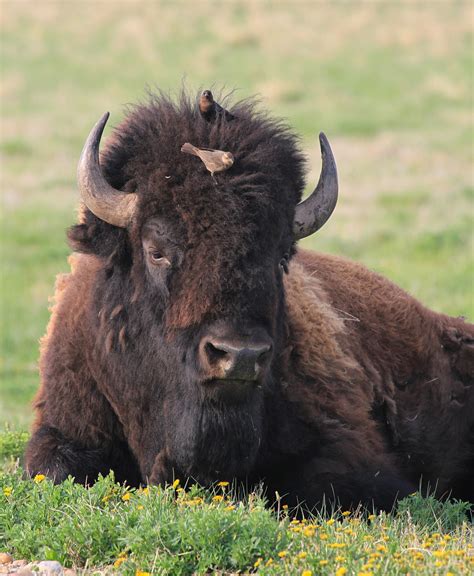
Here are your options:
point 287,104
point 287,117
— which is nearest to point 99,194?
point 287,117

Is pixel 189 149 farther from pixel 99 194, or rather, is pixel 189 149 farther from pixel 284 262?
pixel 284 262

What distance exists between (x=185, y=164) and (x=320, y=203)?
920 mm

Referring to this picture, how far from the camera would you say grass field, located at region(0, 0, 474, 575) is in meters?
12.8

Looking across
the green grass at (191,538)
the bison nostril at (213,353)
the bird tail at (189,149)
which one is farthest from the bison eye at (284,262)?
the green grass at (191,538)

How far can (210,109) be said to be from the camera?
20.5 ft

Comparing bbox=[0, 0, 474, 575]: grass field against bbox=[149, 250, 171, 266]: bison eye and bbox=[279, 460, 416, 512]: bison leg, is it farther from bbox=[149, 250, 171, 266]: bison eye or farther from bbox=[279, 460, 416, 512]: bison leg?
bbox=[149, 250, 171, 266]: bison eye

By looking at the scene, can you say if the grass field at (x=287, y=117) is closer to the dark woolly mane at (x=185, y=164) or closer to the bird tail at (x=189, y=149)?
the dark woolly mane at (x=185, y=164)

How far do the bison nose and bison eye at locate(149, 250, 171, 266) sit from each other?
57cm

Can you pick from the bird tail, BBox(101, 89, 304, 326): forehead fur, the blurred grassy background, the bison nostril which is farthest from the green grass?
the blurred grassy background

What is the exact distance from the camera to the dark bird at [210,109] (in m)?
6.19

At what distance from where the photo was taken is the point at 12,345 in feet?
49.1

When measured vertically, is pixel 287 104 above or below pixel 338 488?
above

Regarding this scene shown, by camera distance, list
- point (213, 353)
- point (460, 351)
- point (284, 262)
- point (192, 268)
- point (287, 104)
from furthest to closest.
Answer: point (287, 104) → point (460, 351) → point (284, 262) → point (192, 268) → point (213, 353)

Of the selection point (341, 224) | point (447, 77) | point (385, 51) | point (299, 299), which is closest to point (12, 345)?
point (341, 224)
